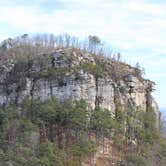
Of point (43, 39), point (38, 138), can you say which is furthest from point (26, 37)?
point (38, 138)

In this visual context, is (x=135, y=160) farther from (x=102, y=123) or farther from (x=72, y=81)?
(x=72, y=81)

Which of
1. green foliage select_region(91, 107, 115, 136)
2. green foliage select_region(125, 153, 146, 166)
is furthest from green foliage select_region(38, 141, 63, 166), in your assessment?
green foliage select_region(125, 153, 146, 166)

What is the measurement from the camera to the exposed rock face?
47.6m

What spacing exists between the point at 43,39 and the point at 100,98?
1398cm

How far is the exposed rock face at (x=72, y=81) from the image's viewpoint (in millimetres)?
47562

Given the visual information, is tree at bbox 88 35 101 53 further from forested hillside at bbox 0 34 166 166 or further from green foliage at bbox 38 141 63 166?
green foliage at bbox 38 141 63 166

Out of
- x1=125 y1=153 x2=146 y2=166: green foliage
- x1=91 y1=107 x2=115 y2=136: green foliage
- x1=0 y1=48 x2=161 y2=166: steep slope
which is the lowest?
x1=125 y1=153 x2=146 y2=166: green foliage

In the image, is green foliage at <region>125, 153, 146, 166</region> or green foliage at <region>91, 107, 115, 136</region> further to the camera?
green foliage at <region>91, 107, 115, 136</region>

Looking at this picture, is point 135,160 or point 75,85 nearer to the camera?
point 135,160

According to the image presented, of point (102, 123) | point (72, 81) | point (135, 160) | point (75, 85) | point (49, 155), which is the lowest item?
point (135, 160)

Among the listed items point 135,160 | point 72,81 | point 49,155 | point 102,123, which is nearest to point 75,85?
point 72,81

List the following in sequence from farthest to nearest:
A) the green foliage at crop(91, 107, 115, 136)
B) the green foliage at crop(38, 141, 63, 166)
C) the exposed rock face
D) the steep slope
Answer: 1. the exposed rock face
2. the steep slope
3. the green foliage at crop(91, 107, 115, 136)
4. the green foliage at crop(38, 141, 63, 166)

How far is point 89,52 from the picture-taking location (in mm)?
50750

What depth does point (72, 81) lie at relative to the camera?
156 ft
